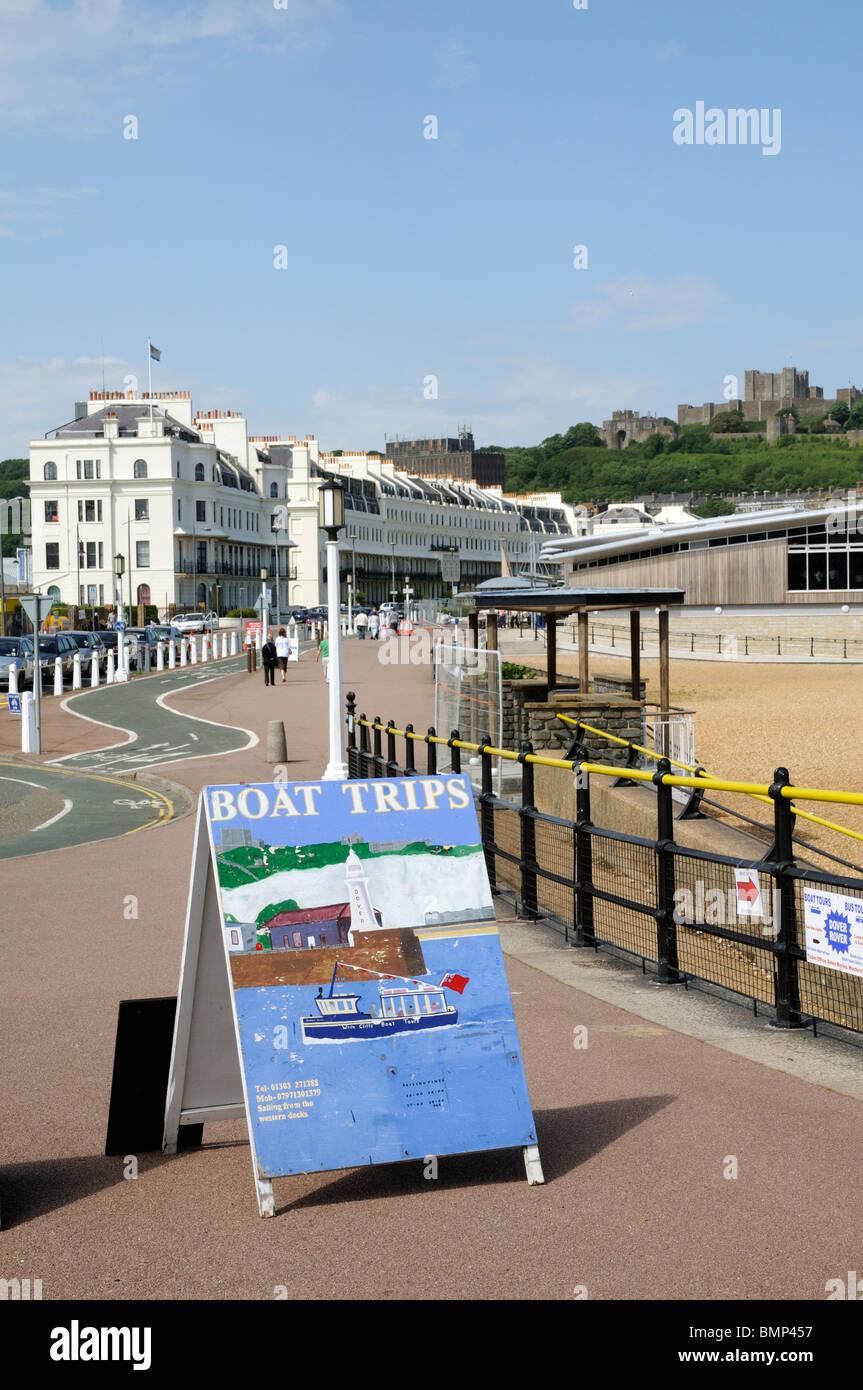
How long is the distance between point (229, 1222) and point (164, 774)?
1786 centimetres

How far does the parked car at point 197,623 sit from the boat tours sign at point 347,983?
72179mm

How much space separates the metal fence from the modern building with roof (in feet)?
159

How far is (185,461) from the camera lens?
107 metres

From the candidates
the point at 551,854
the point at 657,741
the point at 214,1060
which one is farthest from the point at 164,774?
the point at 214,1060

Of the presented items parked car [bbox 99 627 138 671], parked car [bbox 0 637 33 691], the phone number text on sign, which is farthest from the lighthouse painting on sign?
parked car [bbox 99 627 138 671]

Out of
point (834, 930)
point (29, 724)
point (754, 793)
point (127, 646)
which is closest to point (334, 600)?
point (29, 724)

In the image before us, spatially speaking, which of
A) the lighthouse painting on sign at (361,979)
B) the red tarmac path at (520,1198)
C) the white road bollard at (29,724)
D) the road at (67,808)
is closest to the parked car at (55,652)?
the white road bollard at (29,724)

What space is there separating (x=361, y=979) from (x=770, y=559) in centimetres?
6154

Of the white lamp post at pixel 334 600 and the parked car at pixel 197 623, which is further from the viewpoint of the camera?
the parked car at pixel 197 623

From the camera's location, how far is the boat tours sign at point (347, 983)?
4.78m

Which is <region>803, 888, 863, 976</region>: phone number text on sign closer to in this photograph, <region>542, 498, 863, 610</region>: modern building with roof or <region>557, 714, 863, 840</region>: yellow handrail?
<region>557, 714, 863, 840</region>: yellow handrail

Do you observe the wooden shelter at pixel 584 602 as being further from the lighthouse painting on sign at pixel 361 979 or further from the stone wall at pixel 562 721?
the lighthouse painting on sign at pixel 361 979

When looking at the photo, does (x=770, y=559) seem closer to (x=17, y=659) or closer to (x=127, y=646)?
(x=127, y=646)
